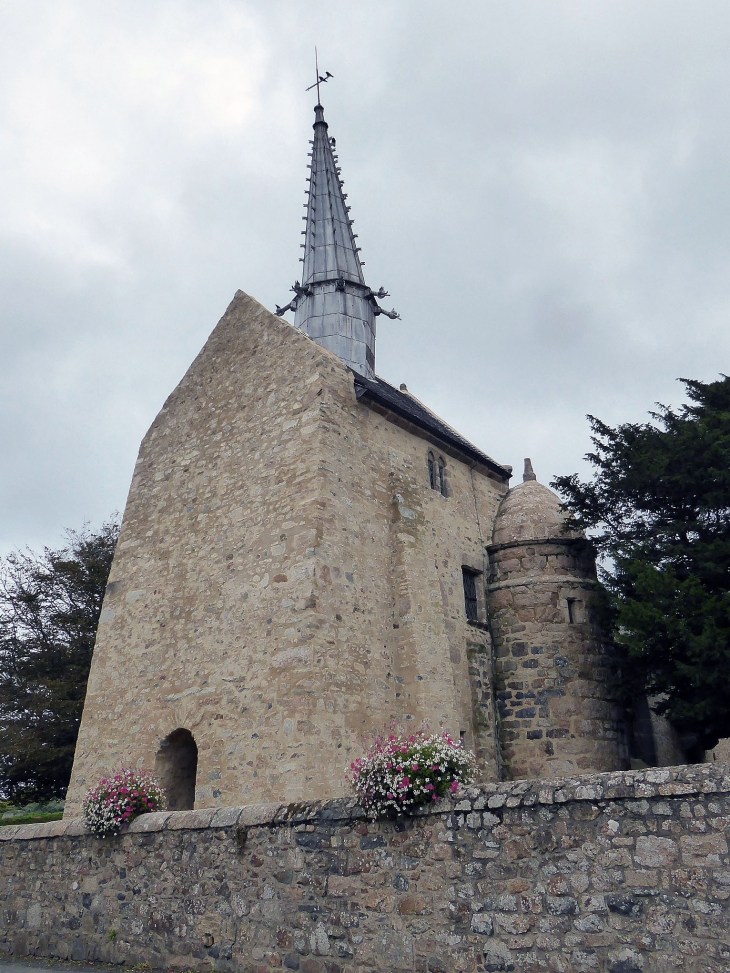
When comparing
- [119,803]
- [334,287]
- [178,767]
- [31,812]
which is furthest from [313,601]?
[31,812]

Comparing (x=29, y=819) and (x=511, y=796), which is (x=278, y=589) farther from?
(x=29, y=819)

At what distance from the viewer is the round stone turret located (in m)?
14.9

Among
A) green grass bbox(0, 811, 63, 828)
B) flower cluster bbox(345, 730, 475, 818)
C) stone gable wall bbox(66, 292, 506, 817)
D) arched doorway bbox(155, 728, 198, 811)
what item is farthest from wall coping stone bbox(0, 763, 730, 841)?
green grass bbox(0, 811, 63, 828)

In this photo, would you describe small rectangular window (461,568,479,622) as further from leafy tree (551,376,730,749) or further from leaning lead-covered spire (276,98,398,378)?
leaning lead-covered spire (276,98,398,378)

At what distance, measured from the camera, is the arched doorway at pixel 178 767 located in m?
13.9

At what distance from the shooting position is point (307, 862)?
24.5ft

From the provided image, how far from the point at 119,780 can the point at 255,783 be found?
9.34ft

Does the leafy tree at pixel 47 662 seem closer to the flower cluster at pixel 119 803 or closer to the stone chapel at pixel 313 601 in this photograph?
the stone chapel at pixel 313 601

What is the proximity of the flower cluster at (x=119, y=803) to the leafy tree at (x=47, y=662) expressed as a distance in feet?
39.9

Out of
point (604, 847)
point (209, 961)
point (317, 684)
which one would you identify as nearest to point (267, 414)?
point (317, 684)

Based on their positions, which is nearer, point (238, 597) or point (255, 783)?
point (255, 783)

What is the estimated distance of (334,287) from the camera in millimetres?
21219

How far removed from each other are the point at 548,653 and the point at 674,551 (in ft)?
11.2

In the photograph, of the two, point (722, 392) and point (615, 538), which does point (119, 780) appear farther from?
point (722, 392)
